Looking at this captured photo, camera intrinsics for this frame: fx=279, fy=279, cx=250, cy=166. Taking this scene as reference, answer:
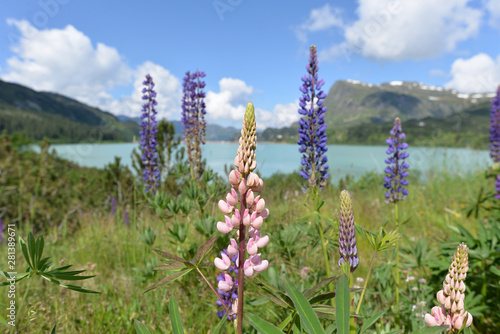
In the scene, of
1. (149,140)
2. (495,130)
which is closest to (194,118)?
(149,140)

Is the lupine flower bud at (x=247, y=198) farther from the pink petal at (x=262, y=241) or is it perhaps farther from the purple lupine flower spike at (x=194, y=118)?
the purple lupine flower spike at (x=194, y=118)

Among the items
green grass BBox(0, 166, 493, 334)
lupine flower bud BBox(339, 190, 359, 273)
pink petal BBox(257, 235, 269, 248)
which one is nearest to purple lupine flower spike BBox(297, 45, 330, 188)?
green grass BBox(0, 166, 493, 334)

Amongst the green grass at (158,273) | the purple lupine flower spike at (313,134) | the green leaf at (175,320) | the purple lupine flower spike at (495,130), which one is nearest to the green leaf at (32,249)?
the green grass at (158,273)

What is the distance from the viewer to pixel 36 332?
187cm

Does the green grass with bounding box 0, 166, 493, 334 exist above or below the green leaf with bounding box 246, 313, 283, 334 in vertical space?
below

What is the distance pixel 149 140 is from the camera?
183 inches

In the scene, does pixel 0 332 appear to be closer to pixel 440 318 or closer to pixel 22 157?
pixel 440 318

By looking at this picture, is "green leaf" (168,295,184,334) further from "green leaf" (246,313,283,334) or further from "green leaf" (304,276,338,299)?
"green leaf" (304,276,338,299)

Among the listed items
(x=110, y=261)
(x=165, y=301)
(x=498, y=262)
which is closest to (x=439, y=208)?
(x=498, y=262)

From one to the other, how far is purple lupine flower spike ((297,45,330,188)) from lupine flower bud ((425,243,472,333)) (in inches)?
65.8

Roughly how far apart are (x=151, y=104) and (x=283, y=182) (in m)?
5.59

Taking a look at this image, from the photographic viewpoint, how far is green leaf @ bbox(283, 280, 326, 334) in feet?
2.41

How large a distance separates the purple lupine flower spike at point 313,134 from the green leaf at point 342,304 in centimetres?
178

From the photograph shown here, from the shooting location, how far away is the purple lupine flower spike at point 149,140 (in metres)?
4.50
